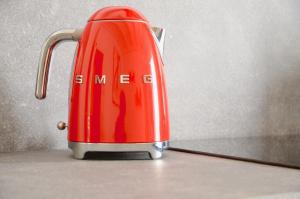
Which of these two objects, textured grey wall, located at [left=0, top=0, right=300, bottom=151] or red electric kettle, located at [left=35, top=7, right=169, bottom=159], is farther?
textured grey wall, located at [left=0, top=0, right=300, bottom=151]

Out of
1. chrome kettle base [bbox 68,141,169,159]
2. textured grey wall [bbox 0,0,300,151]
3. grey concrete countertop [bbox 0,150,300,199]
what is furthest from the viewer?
textured grey wall [bbox 0,0,300,151]

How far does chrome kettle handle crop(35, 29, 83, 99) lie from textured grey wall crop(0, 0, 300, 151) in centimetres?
11

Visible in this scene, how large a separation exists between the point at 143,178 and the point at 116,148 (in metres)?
0.18

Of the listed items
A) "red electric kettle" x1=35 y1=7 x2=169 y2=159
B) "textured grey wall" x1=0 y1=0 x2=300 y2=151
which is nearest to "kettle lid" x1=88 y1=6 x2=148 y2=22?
"red electric kettle" x1=35 y1=7 x2=169 y2=159

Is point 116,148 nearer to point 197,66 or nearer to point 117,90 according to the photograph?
point 117,90

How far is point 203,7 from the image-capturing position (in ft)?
3.97

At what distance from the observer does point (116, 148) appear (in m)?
0.79

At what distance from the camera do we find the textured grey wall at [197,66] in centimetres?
96

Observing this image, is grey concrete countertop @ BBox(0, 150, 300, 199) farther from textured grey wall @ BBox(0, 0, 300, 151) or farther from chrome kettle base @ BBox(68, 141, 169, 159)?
textured grey wall @ BBox(0, 0, 300, 151)

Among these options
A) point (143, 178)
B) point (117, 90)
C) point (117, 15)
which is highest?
point (117, 15)

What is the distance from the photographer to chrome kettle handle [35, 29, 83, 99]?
0.86m

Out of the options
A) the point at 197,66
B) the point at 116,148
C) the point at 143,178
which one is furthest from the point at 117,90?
the point at 197,66

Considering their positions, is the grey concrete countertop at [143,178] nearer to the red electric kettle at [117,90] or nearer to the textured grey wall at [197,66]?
the red electric kettle at [117,90]

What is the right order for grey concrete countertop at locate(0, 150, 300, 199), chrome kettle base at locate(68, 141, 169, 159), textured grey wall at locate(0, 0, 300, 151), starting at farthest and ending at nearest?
textured grey wall at locate(0, 0, 300, 151)
chrome kettle base at locate(68, 141, 169, 159)
grey concrete countertop at locate(0, 150, 300, 199)
